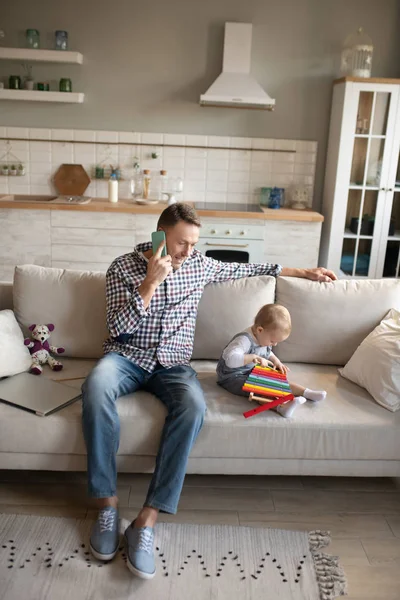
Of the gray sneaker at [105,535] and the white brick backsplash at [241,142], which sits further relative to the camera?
the white brick backsplash at [241,142]

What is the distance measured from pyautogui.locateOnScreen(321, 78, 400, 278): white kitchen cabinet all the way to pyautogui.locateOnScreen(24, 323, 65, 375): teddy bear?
107 inches

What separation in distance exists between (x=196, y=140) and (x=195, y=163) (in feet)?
0.60

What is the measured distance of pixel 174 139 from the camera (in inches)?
188

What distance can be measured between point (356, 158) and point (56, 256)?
2.42 metres

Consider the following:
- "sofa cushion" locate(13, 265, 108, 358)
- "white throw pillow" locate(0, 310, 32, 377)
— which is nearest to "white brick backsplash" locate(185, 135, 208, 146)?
"sofa cushion" locate(13, 265, 108, 358)

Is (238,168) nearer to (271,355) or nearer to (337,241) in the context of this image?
(337,241)

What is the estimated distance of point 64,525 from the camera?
208 centimetres

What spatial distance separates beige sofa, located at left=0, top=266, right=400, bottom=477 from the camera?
83.2 inches

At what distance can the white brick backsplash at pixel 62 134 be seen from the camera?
15.4ft

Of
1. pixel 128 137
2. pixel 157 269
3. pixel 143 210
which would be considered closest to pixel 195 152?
pixel 128 137

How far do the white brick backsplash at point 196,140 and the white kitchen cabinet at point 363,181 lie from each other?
102cm

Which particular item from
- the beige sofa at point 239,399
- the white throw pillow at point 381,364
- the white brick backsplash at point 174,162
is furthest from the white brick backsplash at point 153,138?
the white throw pillow at point 381,364

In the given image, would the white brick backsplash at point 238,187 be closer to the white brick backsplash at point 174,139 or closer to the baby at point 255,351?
the white brick backsplash at point 174,139

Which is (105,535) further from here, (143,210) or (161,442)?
→ (143,210)
